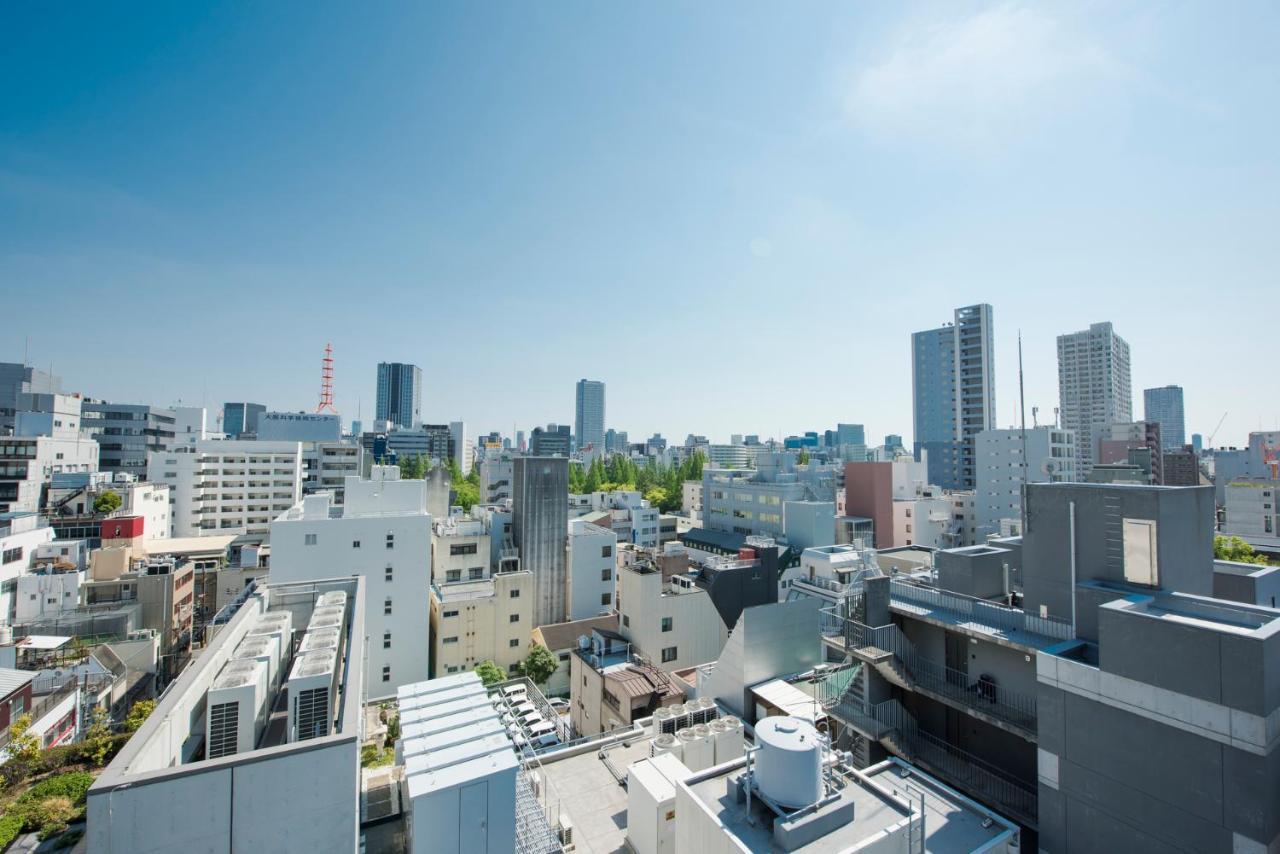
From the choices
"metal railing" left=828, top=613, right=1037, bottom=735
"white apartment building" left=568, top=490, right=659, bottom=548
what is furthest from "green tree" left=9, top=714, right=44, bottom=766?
"white apartment building" left=568, top=490, right=659, bottom=548

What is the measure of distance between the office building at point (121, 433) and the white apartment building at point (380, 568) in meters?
50.6

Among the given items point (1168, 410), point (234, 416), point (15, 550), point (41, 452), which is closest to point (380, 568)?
point (15, 550)

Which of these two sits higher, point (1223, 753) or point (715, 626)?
point (1223, 753)

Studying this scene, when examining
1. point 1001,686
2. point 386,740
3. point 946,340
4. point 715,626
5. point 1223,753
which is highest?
point 946,340

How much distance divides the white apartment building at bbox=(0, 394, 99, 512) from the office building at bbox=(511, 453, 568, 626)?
39413 mm

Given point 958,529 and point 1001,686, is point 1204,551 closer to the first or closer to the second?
point 1001,686

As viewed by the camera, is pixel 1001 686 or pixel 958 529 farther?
pixel 958 529

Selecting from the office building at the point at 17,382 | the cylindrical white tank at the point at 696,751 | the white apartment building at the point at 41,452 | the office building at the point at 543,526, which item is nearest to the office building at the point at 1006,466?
the office building at the point at 543,526

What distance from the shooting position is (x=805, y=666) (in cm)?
1730

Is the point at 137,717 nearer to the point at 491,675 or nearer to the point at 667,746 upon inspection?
the point at 491,675

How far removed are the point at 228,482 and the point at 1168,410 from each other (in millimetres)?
193699

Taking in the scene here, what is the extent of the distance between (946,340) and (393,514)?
91439 millimetres

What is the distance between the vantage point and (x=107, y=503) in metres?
39.5

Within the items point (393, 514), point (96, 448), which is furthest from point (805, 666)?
point (96, 448)
